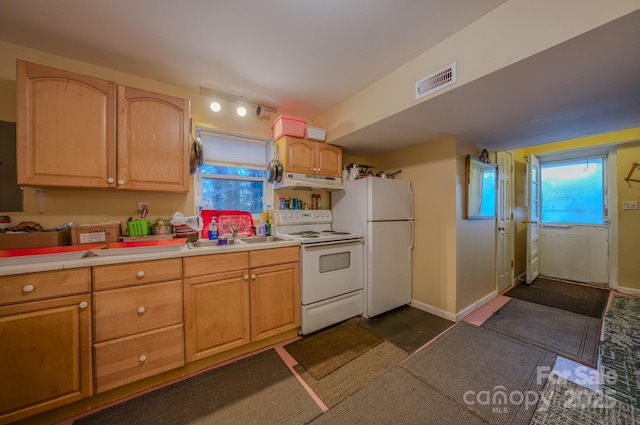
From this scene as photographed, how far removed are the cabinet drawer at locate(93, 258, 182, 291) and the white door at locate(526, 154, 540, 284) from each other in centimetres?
475

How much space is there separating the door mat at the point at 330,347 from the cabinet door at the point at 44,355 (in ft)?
4.60

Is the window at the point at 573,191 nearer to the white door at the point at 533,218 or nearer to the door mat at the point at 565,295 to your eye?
the white door at the point at 533,218

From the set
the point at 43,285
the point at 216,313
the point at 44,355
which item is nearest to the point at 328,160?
the point at 216,313

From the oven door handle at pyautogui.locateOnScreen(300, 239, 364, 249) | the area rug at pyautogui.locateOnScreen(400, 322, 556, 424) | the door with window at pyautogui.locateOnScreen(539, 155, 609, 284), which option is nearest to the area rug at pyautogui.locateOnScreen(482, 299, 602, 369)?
the area rug at pyautogui.locateOnScreen(400, 322, 556, 424)

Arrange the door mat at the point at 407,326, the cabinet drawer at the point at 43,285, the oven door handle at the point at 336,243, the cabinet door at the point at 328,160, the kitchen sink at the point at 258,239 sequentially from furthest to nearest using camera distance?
the cabinet door at the point at 328,160 < the kitchen sink at the point at 258,239 < the oven door handle at the point at 336,243 < the door mat at the point at 407,326 < the cabinet drawer at the point at 43,285

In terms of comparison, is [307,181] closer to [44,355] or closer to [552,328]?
[44,355]

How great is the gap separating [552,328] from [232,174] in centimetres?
383

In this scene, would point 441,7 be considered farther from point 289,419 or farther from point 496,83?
point 289,419

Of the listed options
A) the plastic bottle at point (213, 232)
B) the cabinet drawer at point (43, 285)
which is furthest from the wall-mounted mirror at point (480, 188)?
the cabinet drawer at point (43, 285)

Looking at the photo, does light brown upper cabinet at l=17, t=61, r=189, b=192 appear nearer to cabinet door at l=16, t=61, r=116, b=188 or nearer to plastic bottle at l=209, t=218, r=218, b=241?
cabinet door at l=16, t=61, r=116, b=188

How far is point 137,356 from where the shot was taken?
1.52 m

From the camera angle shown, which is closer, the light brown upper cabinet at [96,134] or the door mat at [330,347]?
the light brown upper cabinet at [96,134]

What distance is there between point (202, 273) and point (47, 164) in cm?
130

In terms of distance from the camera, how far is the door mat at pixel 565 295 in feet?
9.18
